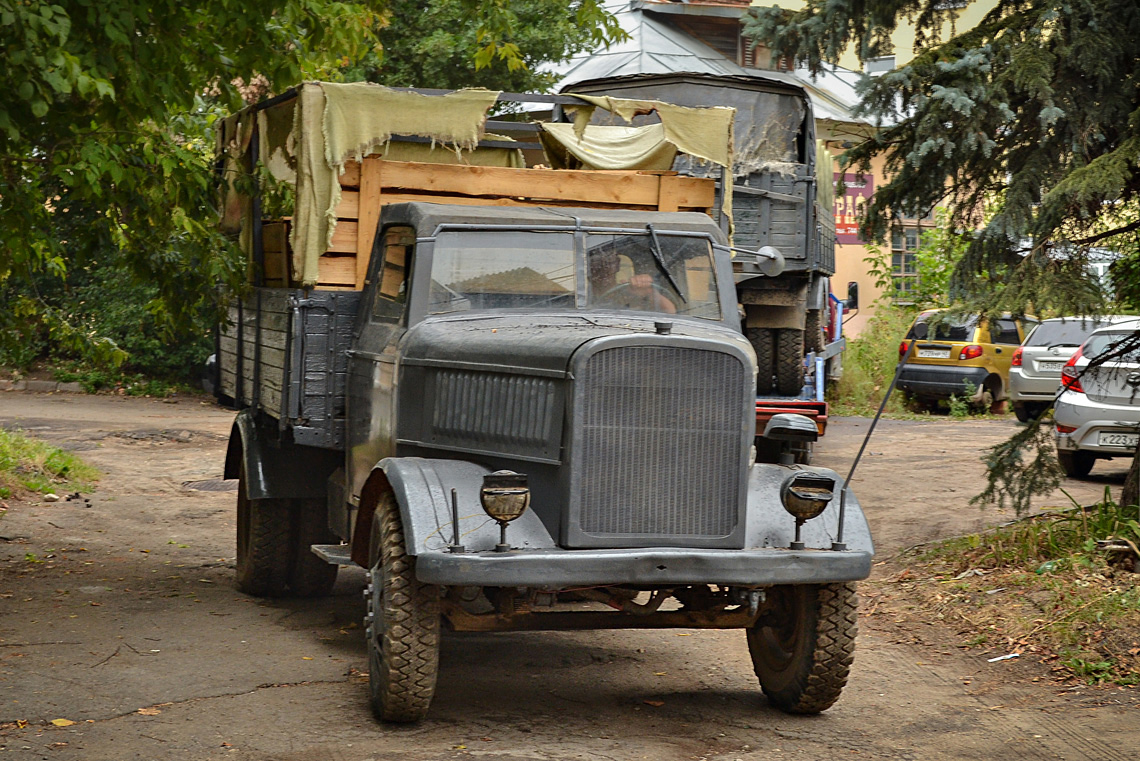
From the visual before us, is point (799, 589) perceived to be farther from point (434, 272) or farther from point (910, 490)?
point (910, 490)

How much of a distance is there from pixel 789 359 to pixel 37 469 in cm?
753

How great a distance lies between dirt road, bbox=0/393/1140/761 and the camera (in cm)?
547

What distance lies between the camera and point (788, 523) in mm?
5754

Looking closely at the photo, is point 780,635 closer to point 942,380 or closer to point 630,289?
point 630,289

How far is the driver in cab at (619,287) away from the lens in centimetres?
663

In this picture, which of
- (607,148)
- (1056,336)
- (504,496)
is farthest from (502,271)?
(1056,336)

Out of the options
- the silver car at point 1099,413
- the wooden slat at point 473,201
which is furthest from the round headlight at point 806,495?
the silver car at point 1099,413

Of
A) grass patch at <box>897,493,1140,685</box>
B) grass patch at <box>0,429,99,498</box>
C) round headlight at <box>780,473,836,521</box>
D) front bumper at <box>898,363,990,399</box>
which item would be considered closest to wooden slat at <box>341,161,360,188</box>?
round headlight at <box>780,473,836,521</box>

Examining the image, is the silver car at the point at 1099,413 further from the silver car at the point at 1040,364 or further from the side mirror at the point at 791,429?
the side mirror at the point at 791,429

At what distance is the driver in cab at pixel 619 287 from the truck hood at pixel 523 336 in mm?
122

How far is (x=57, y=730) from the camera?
18.1 ft

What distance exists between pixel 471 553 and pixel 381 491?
94 cm

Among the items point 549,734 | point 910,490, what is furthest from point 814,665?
point 910,490

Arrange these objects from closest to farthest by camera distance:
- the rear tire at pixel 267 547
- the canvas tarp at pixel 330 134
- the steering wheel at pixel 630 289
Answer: the steering wheel at pixel 630 289 < the canvas tarp at pixel 330 134 < the rear tire at pixel 267 547
